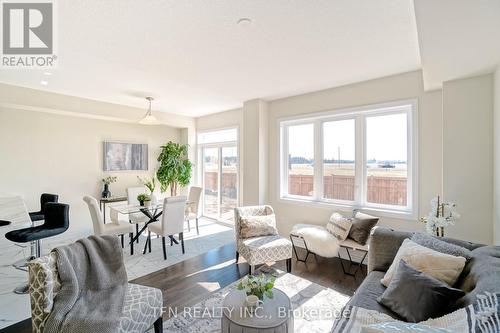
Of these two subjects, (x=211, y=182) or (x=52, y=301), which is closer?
(x=52, y=301)

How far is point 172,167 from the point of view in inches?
229

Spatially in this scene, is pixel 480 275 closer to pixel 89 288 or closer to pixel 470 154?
pixel 470 154

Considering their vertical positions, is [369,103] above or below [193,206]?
above

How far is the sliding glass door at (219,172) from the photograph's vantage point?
567cm

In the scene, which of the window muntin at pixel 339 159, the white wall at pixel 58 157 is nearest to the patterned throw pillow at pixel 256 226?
the window muntin at pixel 339 159

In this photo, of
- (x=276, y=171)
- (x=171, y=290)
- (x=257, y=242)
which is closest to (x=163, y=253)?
(x=171, y=290)

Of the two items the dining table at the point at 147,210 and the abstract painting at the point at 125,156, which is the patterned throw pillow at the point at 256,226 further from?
the abstract painting at the point at 125,156

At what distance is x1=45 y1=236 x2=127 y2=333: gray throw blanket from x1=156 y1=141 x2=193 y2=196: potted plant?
3.79 m

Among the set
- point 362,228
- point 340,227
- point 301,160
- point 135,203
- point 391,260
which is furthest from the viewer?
point 135,203

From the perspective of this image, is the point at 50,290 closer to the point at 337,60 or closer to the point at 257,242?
the point at 257,242

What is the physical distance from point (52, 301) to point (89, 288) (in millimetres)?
265

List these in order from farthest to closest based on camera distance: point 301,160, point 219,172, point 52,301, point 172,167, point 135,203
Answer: point 219,172 < point 172,167 < point 135,203 < point 301,160 < point 52,301

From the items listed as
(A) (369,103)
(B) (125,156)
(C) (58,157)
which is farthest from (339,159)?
(C) (58,157)

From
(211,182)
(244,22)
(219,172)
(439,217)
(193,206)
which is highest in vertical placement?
(244,22)
